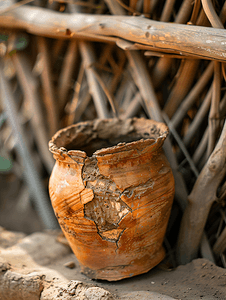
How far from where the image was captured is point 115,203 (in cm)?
141

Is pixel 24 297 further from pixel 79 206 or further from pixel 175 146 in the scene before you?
pixel 175 146

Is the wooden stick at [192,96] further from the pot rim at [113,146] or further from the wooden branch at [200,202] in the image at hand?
the wooden branch at [200,202]

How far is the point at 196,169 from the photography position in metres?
1.81

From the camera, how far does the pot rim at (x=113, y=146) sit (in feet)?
4.48

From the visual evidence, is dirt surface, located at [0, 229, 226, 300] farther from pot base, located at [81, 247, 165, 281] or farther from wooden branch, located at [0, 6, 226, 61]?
wooden branch, located at [0, 6, 226, 61]

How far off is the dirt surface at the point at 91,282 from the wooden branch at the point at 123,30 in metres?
1.18

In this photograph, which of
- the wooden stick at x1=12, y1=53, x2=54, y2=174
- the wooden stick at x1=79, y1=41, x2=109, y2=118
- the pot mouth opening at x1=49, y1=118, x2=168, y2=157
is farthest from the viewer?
the wooden stick at x1=12, y1=53, x2=54, y2=174

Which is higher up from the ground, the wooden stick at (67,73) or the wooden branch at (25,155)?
the wooden stick at (67,73)

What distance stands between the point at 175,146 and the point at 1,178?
2191 millimetres

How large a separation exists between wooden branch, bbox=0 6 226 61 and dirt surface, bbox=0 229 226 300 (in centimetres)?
118

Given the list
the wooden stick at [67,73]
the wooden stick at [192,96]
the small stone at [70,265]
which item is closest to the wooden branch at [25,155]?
the wooden stick at [67,73]

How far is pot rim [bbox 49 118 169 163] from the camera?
1.37 m

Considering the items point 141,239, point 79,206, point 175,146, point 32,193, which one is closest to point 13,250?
point 32,193

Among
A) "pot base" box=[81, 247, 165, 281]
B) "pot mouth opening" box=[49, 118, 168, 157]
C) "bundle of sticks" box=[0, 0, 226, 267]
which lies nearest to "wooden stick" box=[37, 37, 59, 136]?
"bundle of sticks" box=[0, 0, 226, 267]
